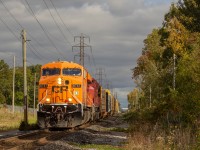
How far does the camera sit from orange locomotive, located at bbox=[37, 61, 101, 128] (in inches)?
1162

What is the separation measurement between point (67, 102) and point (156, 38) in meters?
44.9

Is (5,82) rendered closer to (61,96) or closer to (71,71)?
(71,71)

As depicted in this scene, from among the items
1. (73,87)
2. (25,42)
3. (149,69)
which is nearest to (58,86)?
(73,87)

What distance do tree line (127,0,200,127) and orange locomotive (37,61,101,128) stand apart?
5440mm

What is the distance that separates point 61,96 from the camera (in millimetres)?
30297

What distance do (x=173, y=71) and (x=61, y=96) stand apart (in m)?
14.6

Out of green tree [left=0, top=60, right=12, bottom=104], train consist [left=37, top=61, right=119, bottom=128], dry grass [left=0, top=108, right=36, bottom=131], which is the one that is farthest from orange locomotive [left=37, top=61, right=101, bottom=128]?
green tree [left=0, top=60, right=12, bottom=104]

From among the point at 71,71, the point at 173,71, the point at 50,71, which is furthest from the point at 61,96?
the point at 173,71

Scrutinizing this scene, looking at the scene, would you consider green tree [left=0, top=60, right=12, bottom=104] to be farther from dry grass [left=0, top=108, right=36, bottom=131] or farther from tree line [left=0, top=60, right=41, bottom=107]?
dry grass [left=0, top=108, right=36, bottom=131]

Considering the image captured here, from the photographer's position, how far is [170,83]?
161 feet

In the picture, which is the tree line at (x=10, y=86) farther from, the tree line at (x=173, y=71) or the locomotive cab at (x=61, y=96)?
the locomotive cab at (x=61, y=96)

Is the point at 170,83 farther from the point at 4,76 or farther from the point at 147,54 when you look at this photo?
the point at 4,76

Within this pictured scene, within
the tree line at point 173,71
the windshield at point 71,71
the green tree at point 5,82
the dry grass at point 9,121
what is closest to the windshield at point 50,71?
the windshield at point 71,71

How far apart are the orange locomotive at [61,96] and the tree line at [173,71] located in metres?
5.44
